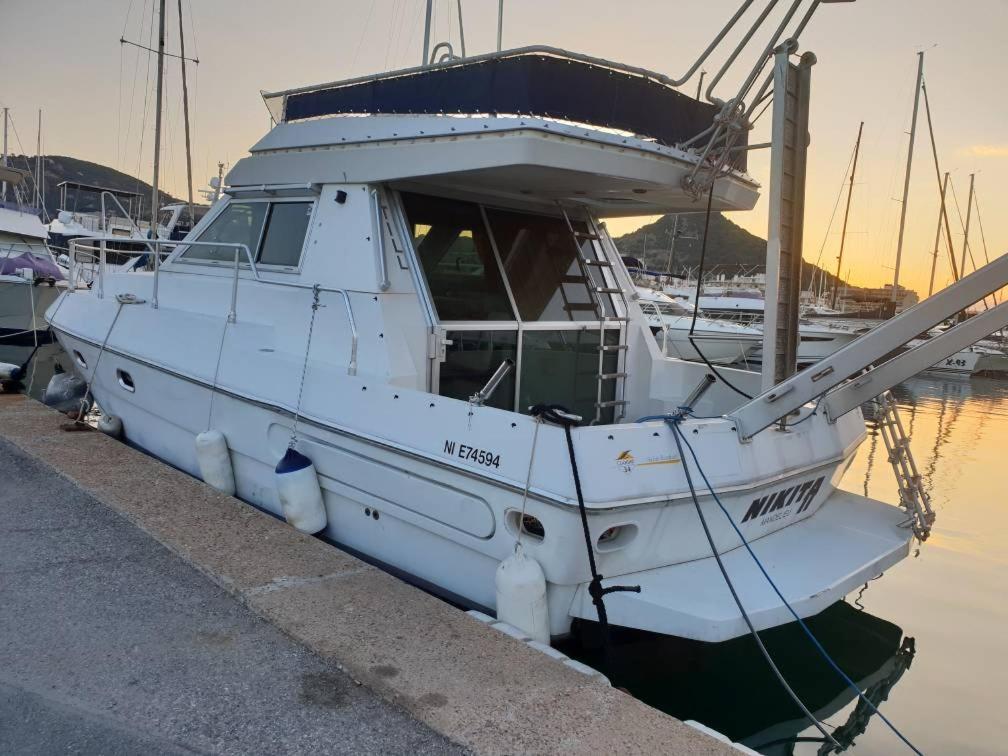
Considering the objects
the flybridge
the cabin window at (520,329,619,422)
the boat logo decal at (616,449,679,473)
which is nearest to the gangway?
the boat logo decal at (616,449,679,473)

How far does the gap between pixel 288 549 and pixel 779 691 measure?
267 cm

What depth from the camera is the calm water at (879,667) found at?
143 inches

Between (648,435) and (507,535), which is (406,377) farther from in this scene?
(648,435)

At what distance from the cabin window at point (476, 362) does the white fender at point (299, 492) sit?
3.06 ft

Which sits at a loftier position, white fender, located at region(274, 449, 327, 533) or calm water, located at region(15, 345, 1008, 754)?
white fender, located at region(274, 449, 327, 533)

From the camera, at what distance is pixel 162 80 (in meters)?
18.2

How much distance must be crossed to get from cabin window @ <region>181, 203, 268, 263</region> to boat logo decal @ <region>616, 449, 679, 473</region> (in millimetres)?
3533

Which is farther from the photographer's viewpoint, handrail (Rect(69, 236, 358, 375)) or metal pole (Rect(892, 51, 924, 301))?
metal pole (Rect(892, 51, 924, 301))

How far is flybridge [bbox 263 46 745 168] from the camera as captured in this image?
413cm

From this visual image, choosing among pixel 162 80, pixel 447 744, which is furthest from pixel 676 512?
pixel 162 80

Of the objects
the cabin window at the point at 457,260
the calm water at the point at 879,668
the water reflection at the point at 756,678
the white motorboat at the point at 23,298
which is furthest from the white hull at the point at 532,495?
the white motorboat at the point at 23,298

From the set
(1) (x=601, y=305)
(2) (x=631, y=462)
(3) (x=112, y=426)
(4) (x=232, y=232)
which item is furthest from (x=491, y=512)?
(3) (x=112, y=426)

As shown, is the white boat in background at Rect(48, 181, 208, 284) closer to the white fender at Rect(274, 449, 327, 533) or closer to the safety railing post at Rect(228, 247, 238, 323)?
the safety railing post at Rect(228, 247, 238, 323)

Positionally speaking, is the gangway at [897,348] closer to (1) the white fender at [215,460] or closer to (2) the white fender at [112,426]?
(1) the white fender at [215,460]
